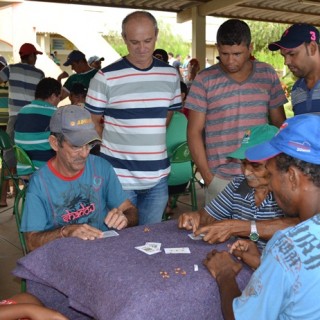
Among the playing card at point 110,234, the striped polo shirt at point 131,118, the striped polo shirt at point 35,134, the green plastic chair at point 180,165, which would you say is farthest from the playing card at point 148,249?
the striped polo shirt at point 35,134

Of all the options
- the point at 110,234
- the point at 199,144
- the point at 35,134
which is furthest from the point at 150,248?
the point at 35,134

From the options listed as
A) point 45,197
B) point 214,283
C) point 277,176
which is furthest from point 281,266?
point 45,197

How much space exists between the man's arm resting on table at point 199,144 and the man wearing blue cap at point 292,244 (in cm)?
146

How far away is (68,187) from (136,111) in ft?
2.48

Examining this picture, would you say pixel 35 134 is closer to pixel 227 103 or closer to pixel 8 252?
pixel 8 252

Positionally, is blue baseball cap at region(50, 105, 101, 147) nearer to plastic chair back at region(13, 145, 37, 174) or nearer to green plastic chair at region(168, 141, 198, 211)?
plastic chair back at region(13, 145, 37, 174)

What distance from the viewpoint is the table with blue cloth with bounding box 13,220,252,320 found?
162cm

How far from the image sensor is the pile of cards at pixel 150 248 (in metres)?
1.99

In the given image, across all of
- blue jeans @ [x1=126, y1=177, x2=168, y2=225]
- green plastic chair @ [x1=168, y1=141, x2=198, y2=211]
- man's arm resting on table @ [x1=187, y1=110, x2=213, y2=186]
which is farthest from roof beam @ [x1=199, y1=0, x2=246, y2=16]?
blue jeans @ [x1=126, y1=177, x2=168, y2=225]

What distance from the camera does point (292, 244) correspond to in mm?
1273

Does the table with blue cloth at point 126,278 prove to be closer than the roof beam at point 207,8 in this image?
Yes

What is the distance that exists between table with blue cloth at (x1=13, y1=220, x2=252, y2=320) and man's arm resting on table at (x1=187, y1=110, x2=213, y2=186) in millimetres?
901

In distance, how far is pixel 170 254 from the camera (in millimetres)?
1967

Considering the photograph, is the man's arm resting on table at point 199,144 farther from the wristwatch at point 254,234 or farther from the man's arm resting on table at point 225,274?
the man's arm resting on table at point 225,274
